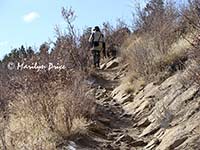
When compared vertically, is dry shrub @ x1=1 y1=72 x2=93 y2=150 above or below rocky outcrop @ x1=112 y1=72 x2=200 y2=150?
above

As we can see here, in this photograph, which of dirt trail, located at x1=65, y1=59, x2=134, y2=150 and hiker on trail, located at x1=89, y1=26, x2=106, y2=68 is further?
hiker on trail, located at x1=89, y1=26, x2=106, y2=68

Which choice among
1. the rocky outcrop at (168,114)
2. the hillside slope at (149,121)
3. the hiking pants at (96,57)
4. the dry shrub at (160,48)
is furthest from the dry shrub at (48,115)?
the hiking pants at (96,57)

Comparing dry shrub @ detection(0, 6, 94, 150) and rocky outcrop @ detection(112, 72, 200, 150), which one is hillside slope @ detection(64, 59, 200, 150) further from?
dry shrub @ detection(0, 6, 94, 150)

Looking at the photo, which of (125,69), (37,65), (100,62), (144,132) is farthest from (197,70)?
(100,62)

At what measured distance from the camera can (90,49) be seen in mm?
19375

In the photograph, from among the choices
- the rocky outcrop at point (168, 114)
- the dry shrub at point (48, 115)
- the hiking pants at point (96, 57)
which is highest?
the hiking pants at point (96, 57)

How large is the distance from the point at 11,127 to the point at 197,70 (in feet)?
11.4

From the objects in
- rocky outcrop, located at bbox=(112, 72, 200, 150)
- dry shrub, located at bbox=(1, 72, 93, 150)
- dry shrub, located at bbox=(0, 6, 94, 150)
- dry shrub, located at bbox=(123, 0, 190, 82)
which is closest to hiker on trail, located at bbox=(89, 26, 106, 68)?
dry shrub, located at bbox=(123, 0, 190, 82)

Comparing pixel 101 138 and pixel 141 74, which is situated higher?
pixel 141 74

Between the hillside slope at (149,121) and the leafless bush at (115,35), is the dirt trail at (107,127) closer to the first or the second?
the hillside slope at (149,121)

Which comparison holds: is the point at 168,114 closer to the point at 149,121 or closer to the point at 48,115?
the point at 149,121

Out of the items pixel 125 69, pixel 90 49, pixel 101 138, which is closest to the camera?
pixel 101 138

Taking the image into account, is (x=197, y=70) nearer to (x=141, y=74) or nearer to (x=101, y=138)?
(x=101, y=138)

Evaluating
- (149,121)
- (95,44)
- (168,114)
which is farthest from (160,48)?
(95,44)
